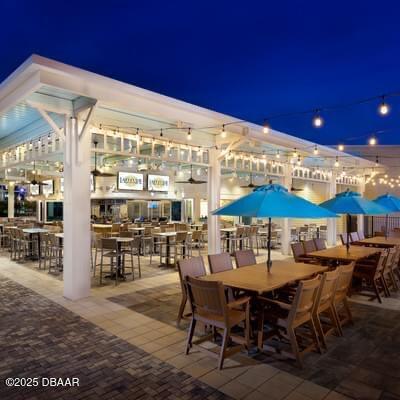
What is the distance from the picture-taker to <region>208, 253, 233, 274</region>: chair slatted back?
15.0 ft

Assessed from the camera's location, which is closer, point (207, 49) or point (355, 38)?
point (355, 38)

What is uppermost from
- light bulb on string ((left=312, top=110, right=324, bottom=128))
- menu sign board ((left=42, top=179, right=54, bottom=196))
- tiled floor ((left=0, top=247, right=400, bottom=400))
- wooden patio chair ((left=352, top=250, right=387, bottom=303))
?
light bulb on string ((left=312, top=110, right=324, bottom=128))

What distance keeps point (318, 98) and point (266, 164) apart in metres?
19.7

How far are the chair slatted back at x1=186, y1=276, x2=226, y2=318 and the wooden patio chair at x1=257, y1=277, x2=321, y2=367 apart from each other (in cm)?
62

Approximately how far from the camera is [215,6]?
12.2m

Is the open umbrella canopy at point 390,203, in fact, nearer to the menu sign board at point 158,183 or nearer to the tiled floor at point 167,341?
the tiled floor at point 167,341

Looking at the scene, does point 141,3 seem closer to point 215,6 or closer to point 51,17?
point 215,6

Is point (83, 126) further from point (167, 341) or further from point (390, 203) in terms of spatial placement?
point (390, 203)

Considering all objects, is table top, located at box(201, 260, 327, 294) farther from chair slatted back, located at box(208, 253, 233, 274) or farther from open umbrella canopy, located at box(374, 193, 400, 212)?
open umbrella canopy, located at box(374, 193, 400, 212)

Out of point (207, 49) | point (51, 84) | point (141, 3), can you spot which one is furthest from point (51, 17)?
point (51, 84)

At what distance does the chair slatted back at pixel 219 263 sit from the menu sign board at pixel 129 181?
9.06 metres

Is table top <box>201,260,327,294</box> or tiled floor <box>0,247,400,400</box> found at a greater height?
table top <box>201,260,327,294</box>

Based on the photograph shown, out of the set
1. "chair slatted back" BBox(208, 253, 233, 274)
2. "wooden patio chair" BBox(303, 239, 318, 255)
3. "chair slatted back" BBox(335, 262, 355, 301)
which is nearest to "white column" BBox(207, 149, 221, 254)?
"wooden patio chair" BBox(303, 239, 318, 255)

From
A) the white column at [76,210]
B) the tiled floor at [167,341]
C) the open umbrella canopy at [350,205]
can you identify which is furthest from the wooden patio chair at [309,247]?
the white column at [76,210]
